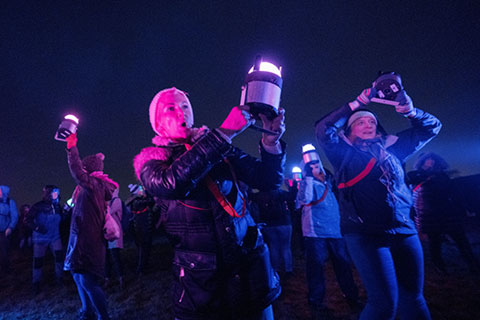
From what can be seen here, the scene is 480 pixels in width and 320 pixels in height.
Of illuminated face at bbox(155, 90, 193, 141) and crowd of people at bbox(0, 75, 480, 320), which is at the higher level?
illuminated face at bbox(155, 90, 193, 141)

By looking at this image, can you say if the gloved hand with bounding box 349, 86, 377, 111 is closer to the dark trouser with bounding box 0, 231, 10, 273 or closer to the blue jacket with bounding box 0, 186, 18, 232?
the blue jacket with bounding box 0, 186, 18, 232

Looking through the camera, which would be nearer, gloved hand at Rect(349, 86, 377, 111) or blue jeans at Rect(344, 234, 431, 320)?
blue jeans at Rect(344, 234, 431, 320)

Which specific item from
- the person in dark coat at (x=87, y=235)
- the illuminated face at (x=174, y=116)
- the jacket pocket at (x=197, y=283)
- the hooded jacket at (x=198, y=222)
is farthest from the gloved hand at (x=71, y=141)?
the jacket pocket at (x=197, y=283)

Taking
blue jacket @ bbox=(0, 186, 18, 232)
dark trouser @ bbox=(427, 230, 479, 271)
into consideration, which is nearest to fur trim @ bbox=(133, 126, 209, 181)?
dark trouser @ bbox=(427, 230, 479, 271)

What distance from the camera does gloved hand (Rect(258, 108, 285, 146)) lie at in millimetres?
1695

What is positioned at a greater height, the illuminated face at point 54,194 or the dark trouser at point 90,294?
the illuminated face at point 54,194

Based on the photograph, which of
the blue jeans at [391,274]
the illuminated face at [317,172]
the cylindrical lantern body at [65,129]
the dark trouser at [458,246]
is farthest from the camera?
the dark trouser at [458,246]

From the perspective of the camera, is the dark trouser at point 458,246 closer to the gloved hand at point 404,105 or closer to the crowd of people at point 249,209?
the crowd of people at point 249,209

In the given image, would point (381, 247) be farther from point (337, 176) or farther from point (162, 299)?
point (162, 299)

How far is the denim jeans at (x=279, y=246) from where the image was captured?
609cm

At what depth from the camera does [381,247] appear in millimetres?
2299

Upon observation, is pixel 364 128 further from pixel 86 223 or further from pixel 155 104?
pixel 86 223

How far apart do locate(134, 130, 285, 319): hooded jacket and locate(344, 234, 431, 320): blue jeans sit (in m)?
1.11

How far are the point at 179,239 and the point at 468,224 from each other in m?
14.3
